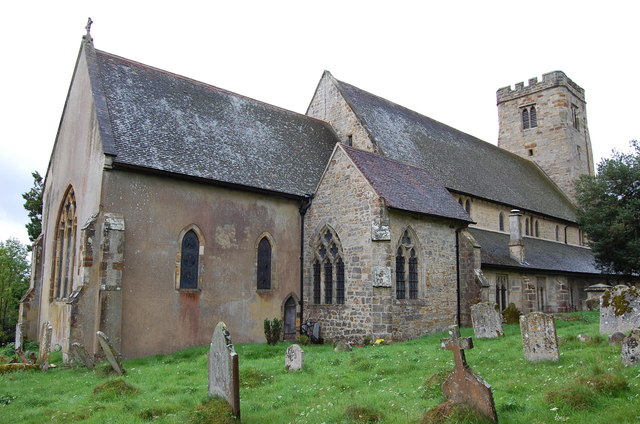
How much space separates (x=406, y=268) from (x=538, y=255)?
43.9 feet

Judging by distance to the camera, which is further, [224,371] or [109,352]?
[109,352]

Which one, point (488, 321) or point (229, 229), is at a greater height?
point (229, 229)

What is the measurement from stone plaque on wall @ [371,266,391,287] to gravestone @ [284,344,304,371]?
244 inches

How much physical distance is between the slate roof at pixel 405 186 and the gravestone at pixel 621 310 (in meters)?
7.32

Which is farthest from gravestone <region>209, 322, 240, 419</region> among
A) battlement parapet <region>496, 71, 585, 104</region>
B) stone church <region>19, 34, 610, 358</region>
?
battlement parapet <region>496, 71, 585, 104</region>

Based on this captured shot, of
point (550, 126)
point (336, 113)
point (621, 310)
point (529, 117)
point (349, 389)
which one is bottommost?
point (349, 389)

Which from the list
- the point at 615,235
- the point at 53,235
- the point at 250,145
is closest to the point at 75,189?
the point at 53,235

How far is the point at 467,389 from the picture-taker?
7.61 metres

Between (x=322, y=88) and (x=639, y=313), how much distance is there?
19.5 meters

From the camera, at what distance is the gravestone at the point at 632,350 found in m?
→ 9.27

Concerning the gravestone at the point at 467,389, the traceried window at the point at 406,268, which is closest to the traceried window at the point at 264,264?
the traceried window at the point at 406,268

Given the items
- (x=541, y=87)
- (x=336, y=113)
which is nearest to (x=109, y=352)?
(x=336, y=113)

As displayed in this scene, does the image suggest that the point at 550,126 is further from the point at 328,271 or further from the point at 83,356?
the point at 83,356

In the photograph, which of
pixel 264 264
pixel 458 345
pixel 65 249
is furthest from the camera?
pixel 264 264
